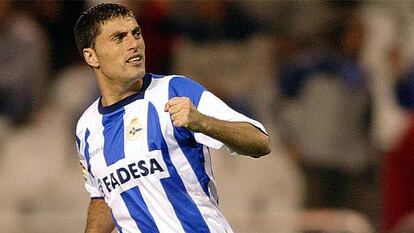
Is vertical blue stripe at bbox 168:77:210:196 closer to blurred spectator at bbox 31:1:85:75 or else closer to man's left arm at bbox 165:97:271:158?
man's left arm at bbox 165:97:271:158

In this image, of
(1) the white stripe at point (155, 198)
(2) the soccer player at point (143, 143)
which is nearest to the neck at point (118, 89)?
(2) the soccer player at point (143, 143)

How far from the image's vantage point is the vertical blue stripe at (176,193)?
16.9ft

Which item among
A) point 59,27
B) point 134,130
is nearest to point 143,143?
point 134,130

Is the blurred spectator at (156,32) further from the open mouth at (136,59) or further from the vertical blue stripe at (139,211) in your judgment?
the vertical blue stripe at (139,211)

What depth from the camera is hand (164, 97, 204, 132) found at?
458cm

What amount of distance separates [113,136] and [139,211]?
0.38 meters

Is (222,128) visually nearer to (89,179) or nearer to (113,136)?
(113,136)

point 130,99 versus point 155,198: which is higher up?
point 130,99

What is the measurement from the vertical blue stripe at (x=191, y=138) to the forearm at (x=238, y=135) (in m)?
0.31

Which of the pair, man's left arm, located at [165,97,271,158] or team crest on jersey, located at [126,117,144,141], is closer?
man's left arm, located at [165,97,271,158]

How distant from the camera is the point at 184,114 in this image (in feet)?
15.0

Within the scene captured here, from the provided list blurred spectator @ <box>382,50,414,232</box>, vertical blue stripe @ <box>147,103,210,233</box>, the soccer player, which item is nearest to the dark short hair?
the soccer player

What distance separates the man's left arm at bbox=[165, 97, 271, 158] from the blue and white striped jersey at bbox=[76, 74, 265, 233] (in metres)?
0.16

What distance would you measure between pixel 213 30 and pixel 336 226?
240cm
